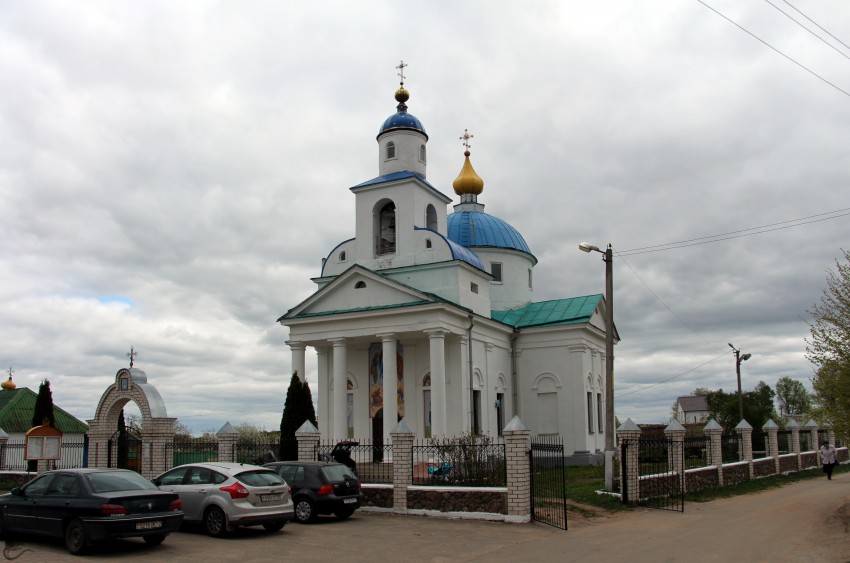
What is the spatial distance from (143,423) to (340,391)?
843 cm

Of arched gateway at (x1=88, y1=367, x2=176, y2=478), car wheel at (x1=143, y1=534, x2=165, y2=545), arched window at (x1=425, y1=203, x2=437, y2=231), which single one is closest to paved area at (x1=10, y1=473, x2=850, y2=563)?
car wheel at (x1=143, y1=534, x2=165, y2=545)

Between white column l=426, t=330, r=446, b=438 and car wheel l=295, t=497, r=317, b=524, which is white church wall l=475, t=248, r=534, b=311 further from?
car wheel l=295, t=497, r=317, b=524

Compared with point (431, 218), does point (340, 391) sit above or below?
below

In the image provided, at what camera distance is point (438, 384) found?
26.2m

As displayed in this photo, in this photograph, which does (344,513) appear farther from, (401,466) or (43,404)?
(43,404)

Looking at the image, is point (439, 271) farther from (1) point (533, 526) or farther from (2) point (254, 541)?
(2) point (254, 541)

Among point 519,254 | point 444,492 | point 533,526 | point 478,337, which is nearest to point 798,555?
point 533,526

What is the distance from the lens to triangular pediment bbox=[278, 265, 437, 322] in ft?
90.0

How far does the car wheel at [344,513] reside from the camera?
50.7 ft

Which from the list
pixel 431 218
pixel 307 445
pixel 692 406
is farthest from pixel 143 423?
pixel 692 406

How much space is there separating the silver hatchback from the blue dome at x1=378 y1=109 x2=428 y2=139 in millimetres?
20694

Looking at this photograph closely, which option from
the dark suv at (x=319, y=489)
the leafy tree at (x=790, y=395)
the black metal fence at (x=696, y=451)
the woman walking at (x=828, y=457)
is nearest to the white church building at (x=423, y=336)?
the black metal fence at (x=696, y=451)

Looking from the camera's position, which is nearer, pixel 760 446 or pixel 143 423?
pixel 143 423

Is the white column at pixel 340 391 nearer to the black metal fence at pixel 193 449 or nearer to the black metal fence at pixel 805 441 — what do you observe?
the black metal fence at pixel 193 449
